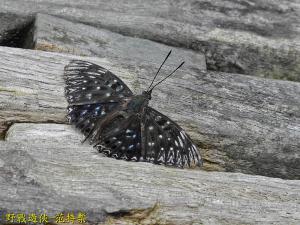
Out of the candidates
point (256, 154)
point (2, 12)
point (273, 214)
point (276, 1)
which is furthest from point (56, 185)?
point (276, 1)

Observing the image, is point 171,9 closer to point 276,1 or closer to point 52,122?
point 276,1

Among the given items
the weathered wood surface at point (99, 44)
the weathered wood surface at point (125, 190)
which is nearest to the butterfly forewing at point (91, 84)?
the weathered wood surface at point (99, 44)

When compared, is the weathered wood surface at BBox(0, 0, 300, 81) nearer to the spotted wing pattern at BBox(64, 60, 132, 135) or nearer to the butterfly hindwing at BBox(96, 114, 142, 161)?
the spotted wing pattern at BBox(64, 60, 132, 135)

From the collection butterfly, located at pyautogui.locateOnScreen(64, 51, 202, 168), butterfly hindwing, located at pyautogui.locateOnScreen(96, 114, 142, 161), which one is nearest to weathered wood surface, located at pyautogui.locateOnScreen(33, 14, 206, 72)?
butterfly, located at pyautogui.locateOnScreen(64, 51, 202, 168)

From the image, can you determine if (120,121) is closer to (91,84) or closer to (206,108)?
(91,84)

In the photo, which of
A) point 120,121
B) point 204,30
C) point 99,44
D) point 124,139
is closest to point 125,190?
point 124,139

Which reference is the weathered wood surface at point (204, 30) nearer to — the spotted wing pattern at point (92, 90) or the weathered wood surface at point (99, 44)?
the weathered wood surface at point (99, 44)

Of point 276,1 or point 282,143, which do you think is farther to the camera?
point 276,1
